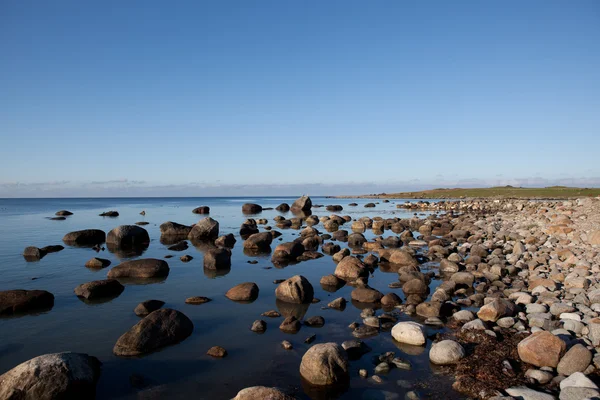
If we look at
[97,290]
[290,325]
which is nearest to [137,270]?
[97,290]

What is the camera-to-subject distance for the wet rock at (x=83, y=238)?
27.6 m

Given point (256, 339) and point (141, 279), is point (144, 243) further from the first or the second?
point (256, 339)

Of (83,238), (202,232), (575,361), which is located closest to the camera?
(575,361)

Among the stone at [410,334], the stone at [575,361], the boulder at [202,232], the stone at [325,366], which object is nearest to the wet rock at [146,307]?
the stone at [325,366]

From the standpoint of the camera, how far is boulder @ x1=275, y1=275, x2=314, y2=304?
13102 millimetres

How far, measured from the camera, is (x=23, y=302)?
40.8 ft

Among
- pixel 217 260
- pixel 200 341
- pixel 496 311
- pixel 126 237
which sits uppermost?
pixel 496 311

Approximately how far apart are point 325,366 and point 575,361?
5033 mm

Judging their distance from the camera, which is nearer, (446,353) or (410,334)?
(446,353)

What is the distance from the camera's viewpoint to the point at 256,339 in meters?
9.95

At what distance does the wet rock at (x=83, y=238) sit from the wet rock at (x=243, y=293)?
759 inches

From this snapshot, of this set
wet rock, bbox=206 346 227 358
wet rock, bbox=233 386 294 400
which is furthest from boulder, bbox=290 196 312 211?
wet rock, bbox=233 386 294 400

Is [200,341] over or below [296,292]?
below

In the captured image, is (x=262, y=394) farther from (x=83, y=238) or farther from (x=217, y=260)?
(x=83, y=238)
